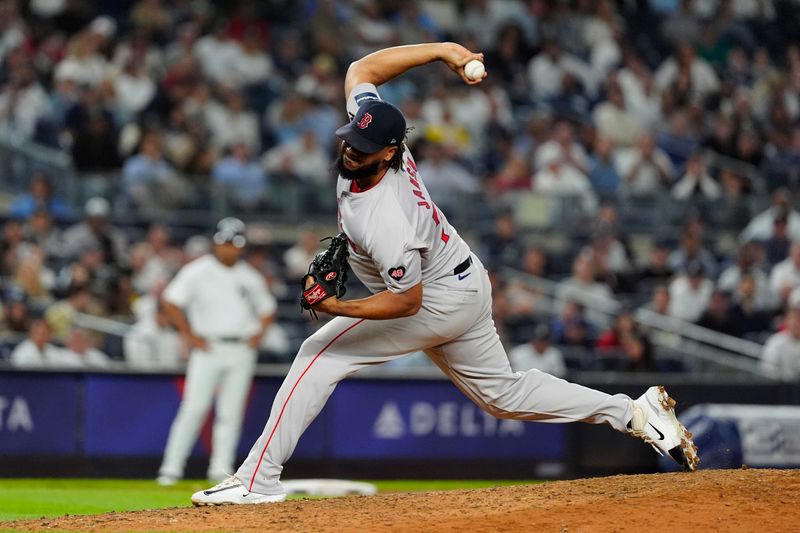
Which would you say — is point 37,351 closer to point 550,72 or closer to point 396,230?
point 396,230

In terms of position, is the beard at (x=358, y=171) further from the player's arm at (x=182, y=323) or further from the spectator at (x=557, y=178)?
the spectator at (x=557, y=178)

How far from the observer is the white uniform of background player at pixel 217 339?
39.8 feet

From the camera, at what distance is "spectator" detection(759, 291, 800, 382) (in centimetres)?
1439

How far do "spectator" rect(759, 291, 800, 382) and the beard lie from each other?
8.62m

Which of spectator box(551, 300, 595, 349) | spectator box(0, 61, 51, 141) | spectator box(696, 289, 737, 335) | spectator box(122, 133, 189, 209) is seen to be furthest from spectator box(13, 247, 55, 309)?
spectator box(696, 289, 737, 335)

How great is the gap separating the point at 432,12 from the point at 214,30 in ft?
12.3

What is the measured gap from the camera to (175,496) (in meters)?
10.6

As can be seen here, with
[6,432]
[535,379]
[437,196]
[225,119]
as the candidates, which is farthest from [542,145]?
[535,379]

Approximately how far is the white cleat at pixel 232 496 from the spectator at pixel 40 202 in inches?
337

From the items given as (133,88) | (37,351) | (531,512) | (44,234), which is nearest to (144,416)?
(37,351)

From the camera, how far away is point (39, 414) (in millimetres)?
12547

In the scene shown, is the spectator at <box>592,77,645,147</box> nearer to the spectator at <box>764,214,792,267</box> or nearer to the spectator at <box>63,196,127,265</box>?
the spectator at <box>764,214,792,267</box>

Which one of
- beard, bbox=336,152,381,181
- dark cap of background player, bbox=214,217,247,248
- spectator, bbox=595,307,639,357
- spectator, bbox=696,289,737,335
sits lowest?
spectator, bbox=595,307,639,357

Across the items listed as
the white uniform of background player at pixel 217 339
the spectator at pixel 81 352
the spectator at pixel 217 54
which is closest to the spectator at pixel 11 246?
the spectator at pixel 81 352
